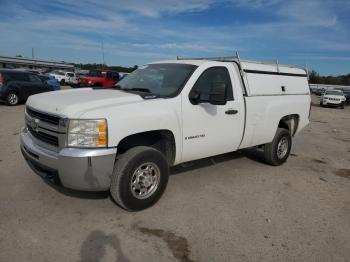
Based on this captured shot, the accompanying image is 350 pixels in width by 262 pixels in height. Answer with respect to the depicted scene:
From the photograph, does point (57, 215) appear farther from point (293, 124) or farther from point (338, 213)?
point (293, 124)

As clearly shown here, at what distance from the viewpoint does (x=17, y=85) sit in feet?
48.4

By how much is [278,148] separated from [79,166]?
4366mm

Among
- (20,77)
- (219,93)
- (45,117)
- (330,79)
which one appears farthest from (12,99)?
(330,79)

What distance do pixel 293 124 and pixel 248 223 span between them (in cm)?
370

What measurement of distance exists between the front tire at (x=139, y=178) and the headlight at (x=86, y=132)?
457 millimetres

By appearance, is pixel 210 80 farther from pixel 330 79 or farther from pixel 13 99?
pixel 330 79

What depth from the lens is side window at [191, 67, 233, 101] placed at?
4793 millimetres

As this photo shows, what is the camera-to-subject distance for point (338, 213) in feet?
15.1

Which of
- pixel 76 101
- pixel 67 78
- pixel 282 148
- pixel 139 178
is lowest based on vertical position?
pixel 282 148

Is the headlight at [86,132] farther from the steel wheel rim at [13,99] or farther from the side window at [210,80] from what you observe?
the steel wheel rim at [13,99]

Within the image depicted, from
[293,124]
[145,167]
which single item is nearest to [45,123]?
[145,167]

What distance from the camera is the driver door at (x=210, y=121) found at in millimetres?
4617

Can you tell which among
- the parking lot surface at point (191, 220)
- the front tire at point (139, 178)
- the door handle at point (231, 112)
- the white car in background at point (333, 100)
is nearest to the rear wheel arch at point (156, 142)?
the front tire at point (139, 178)

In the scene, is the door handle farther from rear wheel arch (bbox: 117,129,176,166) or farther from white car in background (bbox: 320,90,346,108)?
white car in background (bbox: 320,90,346,108)
